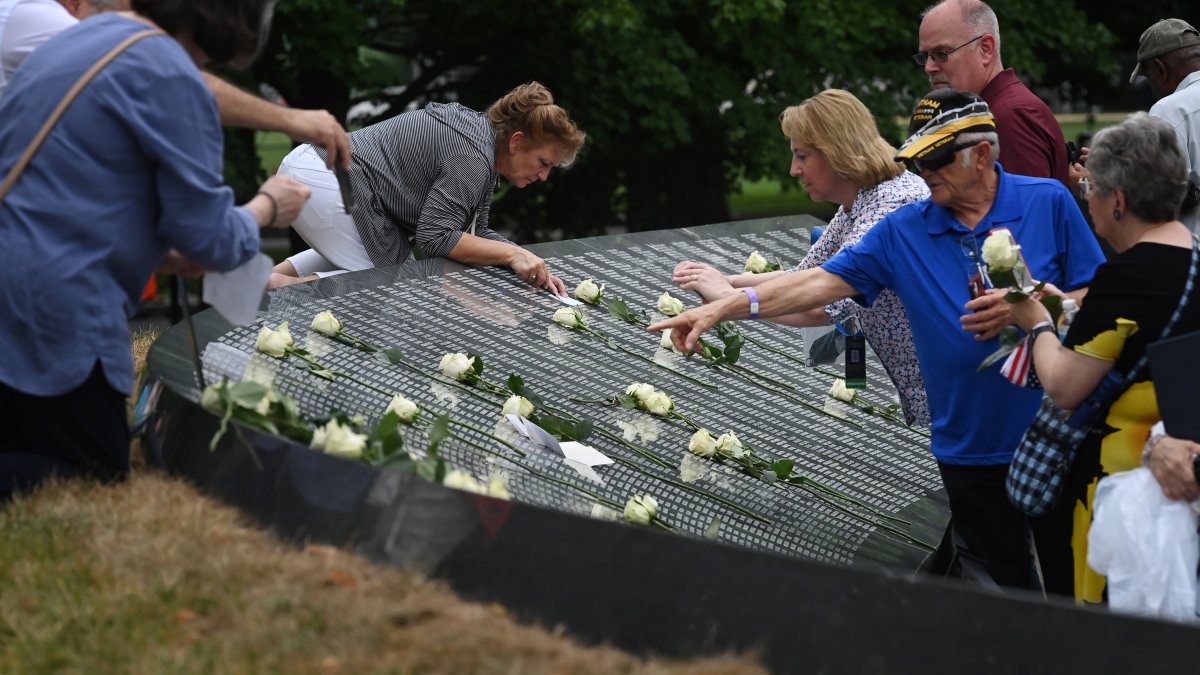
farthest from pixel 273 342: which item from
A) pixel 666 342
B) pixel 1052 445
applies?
pixel 1052 445

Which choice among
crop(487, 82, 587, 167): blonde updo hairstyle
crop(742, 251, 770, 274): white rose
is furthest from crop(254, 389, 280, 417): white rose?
crop(742, 251, 770, 274): white rose

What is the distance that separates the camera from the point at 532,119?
639cm

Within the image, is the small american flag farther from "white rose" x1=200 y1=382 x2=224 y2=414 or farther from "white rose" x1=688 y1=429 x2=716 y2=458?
"white rose" x1=200 y1=382 x2=224 y2=414

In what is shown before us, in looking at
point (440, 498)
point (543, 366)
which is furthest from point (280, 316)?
point (440, 498)

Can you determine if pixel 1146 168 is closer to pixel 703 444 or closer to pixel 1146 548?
pixel 1146 548

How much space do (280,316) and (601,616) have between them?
9.55ft

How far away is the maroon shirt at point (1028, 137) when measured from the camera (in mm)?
5836

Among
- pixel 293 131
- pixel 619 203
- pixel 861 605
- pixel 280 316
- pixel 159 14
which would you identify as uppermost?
pixel 159 14

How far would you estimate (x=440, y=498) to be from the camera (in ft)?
11.9

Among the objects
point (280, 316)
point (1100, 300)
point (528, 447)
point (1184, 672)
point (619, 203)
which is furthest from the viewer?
point (619, 203)

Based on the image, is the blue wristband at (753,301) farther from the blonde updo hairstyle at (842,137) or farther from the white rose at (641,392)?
the white rose at (641,392)

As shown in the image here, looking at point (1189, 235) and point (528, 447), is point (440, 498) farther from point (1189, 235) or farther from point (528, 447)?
point (1189, 235)

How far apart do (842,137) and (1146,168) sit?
163cm

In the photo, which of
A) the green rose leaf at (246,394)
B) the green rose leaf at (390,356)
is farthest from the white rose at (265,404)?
the green rose leaf at (390,356)
